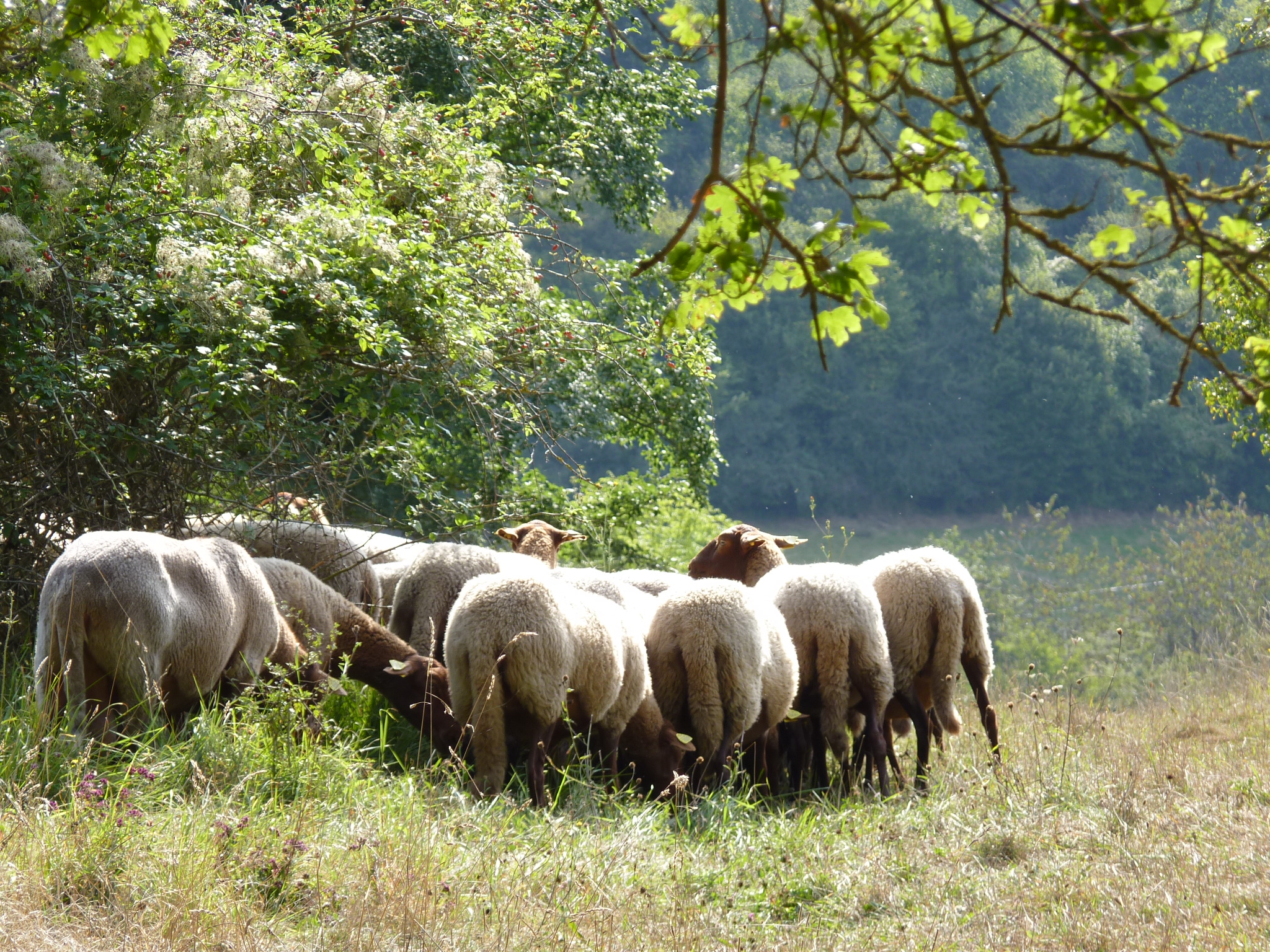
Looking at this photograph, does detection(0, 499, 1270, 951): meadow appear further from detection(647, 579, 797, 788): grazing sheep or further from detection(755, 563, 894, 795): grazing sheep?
detection(647, 579, 797, 788): grazing sheep

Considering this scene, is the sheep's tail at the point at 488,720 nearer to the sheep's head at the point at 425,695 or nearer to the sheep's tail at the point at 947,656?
the sheep's head at the point at 425,695

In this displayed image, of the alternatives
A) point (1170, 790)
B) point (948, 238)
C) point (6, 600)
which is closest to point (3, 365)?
point (6, 600)

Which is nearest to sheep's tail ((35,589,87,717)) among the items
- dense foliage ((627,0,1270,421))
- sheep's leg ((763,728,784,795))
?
dense foliage ((627,0,1270,421))

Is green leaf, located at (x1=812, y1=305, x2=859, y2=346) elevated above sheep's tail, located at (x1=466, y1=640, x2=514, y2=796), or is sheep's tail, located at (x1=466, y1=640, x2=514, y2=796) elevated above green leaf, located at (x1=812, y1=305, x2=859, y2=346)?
green leaf, located at (x1=812, y1=305, x2=859, y2=346)

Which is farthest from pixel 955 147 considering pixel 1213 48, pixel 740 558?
pixel 740 558

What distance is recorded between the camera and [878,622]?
7066mm

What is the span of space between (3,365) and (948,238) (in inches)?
1940

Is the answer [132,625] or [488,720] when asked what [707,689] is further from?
[132,625]

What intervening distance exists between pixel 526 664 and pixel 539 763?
0.51 meters

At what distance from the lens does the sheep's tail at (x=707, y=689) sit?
21.2 ft

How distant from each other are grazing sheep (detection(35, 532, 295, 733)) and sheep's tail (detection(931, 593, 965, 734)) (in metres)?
4.12

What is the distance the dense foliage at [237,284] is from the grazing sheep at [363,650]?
624mm

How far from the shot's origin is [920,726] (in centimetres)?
737

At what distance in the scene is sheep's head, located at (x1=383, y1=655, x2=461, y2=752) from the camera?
6.39 m
